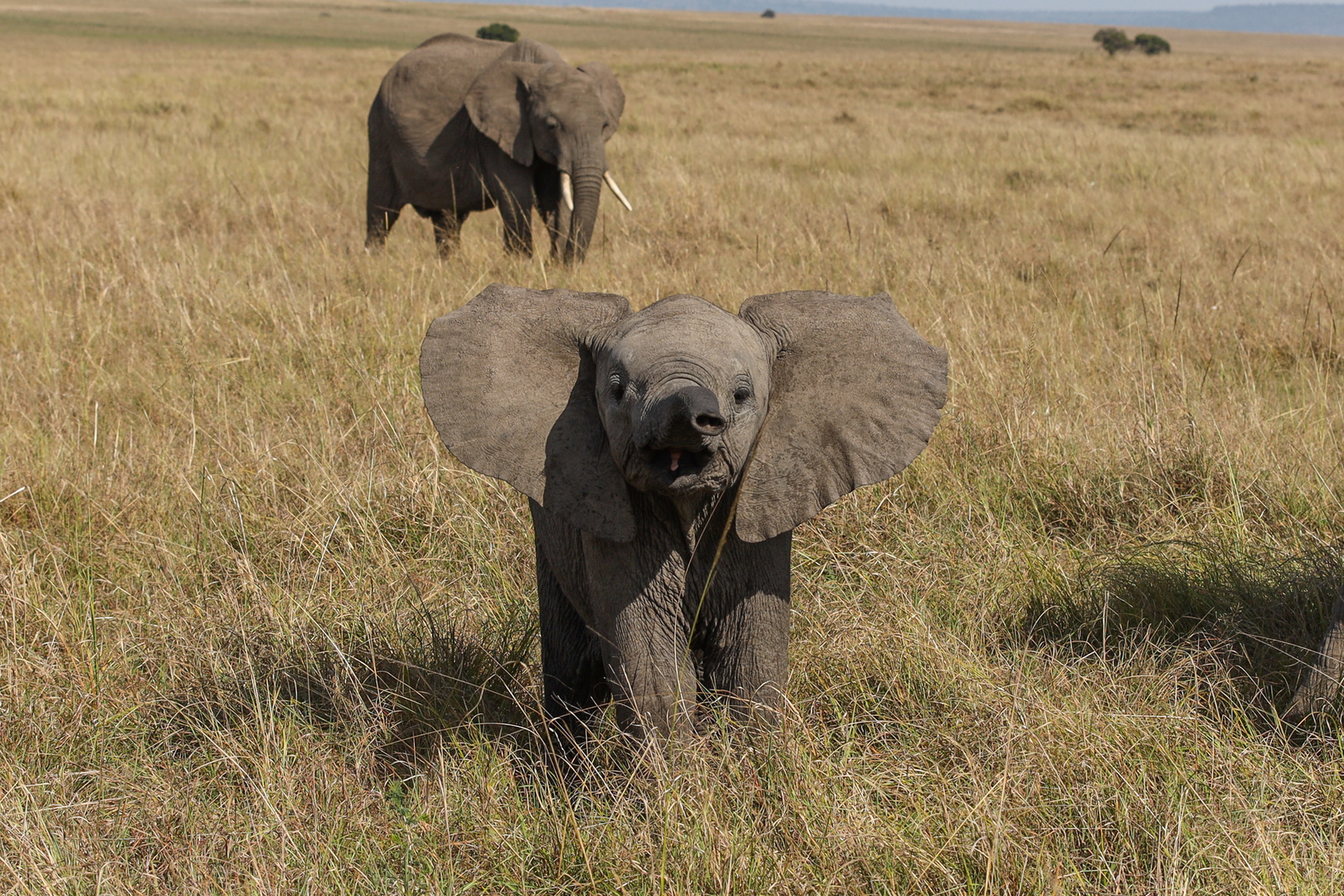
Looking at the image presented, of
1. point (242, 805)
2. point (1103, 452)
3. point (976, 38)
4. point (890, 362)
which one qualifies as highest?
point (976, 38)

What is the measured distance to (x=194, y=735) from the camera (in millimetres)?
2502

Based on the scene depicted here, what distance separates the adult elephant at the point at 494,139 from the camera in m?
7.24

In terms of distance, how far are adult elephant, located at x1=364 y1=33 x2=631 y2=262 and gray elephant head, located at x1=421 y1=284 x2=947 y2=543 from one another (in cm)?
473

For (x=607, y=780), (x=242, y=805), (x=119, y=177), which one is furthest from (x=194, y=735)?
(x=119, y=177)

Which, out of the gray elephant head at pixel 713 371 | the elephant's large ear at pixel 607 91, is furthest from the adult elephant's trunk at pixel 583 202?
the gray elephant head at pixel 713 371

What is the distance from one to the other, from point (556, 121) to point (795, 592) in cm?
488

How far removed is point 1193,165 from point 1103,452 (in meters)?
8.12

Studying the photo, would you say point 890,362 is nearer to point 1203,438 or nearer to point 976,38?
point 1203,438

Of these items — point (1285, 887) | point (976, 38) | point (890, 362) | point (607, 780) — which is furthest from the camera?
point (976, 38)

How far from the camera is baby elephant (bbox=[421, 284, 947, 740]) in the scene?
194 centimetres

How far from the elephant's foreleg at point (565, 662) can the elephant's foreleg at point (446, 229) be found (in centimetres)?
521

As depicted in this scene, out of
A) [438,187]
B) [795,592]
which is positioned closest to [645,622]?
[795,592]

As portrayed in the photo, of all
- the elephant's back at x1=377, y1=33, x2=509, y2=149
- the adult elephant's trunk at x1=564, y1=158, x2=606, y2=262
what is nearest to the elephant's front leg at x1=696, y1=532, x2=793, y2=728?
the adult elephant's trunk at x1=564, y1=158, x2=606, y2=262

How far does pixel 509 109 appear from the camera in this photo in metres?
7.45
